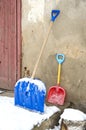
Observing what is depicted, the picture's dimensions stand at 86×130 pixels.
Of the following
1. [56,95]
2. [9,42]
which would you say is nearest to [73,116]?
[56,95]

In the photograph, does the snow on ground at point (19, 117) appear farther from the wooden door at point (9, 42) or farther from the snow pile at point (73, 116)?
the wooden door at point (9, 42)

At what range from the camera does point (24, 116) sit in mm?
4039

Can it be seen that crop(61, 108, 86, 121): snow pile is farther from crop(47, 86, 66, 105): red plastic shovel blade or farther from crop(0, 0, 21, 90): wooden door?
crop(0, 0, 21, 90): wooden door

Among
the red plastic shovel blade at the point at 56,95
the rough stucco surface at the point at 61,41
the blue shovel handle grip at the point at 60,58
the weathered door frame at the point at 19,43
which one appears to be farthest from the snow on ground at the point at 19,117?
the weathered door frame at the point at 19,43

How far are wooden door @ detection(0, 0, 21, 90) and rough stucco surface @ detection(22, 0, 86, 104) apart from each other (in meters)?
0.18

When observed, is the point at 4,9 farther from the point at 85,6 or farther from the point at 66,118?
the point at 66,118

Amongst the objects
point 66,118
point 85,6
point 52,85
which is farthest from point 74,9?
point 66,118

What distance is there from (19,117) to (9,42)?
73.7 inches

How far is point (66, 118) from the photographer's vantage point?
3914 mm

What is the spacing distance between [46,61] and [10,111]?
118 centimetres

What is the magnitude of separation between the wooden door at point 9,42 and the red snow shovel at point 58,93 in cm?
86

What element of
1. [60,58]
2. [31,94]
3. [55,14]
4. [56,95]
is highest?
[55,14]

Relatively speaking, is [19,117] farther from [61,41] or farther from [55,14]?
[55,14]

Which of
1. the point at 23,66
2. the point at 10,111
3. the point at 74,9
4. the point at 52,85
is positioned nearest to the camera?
the point at 10,111
